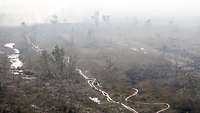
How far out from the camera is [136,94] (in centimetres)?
13800

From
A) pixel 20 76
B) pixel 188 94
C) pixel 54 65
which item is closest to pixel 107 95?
pixel 188 94

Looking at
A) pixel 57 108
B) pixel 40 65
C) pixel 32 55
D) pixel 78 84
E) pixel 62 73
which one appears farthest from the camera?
pixel 32 55

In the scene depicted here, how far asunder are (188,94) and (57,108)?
43145 mm

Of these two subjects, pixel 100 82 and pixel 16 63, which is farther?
pixel 16 63

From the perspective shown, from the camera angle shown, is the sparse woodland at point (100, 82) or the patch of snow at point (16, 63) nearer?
the sparse woodland at point (100, 82)

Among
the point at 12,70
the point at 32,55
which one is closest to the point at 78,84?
the point at 12,70

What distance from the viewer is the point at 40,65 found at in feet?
572

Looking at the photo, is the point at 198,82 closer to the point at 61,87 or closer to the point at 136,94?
the point at 136,94

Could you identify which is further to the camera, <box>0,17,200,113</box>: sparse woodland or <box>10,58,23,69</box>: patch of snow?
<box>10,58,23,69</box>: patch of snow

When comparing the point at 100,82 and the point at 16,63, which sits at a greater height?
the point at 16,63

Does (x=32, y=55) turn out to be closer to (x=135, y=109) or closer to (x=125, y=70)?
(x=125, y=70)

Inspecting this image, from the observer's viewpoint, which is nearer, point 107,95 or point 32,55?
point 107,95

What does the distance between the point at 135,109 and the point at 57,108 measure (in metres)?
22.6

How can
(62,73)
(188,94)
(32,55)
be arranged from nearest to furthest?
1. (188,94)
2. (62,73)
3. (32,55)
